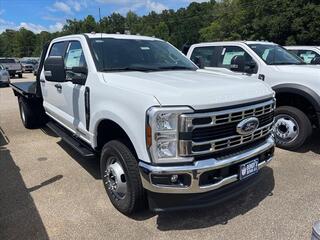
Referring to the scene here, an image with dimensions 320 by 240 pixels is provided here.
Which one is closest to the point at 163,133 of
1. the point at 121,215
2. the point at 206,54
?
the point at 121,215

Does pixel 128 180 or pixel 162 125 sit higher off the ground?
pixel 162 125

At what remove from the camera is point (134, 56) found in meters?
4.65

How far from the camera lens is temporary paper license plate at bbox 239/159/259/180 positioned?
11.4ft

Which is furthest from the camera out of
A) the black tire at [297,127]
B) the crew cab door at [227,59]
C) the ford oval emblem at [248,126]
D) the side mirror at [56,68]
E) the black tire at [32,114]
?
the black tire at [32,114]

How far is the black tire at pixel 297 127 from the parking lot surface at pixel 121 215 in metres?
0.36

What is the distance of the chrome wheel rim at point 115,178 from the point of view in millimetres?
3734

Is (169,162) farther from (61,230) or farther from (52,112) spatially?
(52,112)

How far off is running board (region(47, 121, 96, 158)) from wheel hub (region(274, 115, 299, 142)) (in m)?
3.53

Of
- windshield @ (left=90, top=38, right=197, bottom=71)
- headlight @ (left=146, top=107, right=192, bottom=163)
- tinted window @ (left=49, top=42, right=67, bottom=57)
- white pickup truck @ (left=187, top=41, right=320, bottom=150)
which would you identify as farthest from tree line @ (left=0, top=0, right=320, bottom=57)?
headlight @ (left=146, top=107, right=192, bottom=163)

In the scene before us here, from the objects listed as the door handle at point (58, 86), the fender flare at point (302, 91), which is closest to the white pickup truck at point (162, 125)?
the door handle at point (58, 86)

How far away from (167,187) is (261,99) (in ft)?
4.80

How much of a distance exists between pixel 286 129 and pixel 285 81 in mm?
871

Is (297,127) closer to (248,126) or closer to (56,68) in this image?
(248,126)

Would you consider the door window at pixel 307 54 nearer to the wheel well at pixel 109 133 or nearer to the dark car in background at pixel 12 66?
the wheel well at pixel 109 133
